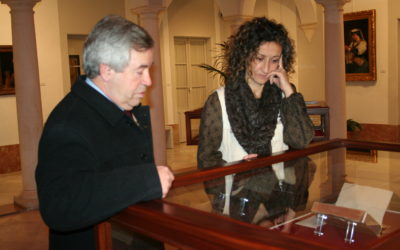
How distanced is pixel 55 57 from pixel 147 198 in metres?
9.57

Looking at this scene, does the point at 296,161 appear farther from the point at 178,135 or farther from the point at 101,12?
the point at 178,135

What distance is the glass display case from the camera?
1.14 metres

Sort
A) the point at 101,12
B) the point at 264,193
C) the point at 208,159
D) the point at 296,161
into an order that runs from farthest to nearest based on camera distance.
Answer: the point at 101,12
the point at 208,159
the point at 296,161
the point at 264,193

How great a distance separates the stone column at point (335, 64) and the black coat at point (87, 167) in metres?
6.63

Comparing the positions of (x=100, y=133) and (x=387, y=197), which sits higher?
(x=100, y=133)

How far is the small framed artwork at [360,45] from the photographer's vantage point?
1129 cm

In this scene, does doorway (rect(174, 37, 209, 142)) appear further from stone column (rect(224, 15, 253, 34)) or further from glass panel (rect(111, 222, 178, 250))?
glass panel (rect(111, 222, 178, 250))

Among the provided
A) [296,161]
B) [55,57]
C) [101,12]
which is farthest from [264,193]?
[101,12]

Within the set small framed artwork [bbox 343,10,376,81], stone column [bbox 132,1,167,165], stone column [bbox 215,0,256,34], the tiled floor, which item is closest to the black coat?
the tiled floor

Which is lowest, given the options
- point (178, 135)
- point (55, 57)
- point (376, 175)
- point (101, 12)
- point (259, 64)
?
point (178, 135)

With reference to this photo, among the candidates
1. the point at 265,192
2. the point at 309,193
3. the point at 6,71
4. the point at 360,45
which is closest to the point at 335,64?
the point at 360,45

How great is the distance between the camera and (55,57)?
10297 mm

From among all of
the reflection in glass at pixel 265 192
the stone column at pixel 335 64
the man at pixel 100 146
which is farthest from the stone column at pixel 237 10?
the man at pixel 100 146

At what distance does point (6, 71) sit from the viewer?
9.76 m
